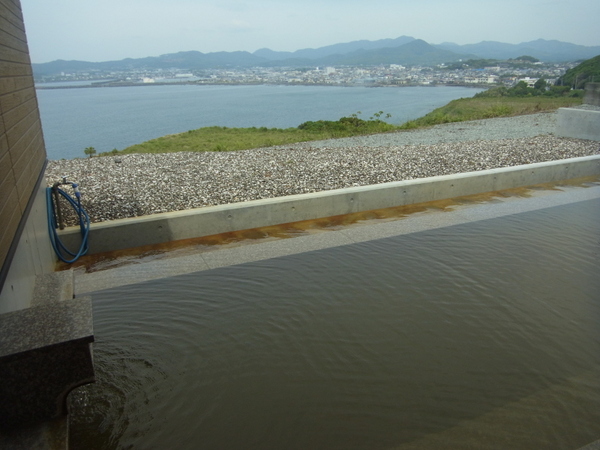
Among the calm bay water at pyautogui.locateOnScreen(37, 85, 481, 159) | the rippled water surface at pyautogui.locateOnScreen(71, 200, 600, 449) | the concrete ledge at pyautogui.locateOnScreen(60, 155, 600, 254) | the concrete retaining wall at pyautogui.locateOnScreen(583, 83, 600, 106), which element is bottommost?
the calm bay water at pyautogui.locateOnScreen(37, 85, 481, 159)

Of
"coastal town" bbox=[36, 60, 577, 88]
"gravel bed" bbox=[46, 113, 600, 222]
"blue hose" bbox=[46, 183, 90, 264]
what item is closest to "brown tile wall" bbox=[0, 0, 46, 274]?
"blue hose" bbox=[46, 183, 90, 264]

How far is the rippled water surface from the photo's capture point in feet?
9.96

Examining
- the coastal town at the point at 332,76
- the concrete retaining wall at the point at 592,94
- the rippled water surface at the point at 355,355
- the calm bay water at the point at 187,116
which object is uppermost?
the coastal town at the point at 332,76

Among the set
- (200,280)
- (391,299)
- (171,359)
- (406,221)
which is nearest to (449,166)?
(406,221)

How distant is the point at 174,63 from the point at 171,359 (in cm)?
15912

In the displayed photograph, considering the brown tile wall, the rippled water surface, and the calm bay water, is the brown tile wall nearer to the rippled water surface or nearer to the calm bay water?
the rippled water surface

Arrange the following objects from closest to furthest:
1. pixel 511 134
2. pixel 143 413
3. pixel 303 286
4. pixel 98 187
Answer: pixel 143 413 → pixel 303 286 → pixel 98 187 → pixel 511 134

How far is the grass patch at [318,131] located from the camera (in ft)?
58.3

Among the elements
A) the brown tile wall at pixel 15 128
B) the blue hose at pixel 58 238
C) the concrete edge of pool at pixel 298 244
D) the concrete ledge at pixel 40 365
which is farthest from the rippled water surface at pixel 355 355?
the brown tile wall at pixel 15 128

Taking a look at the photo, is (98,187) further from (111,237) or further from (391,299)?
(391,299)

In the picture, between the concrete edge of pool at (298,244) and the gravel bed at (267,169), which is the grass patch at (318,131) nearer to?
the gravel bed at (267,169)

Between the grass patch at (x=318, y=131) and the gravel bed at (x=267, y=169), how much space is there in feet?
13.4

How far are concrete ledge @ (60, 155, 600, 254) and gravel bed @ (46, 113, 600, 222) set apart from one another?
0.73 m

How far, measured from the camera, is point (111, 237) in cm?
616
